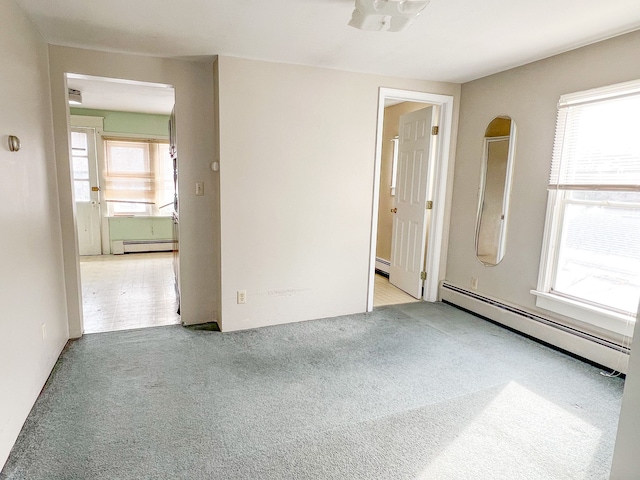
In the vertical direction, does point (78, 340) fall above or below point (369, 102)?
below

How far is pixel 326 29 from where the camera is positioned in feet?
7.84

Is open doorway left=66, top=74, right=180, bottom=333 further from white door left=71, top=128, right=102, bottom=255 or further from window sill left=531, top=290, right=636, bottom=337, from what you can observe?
window sill left=531, top=290, right=636, bottom=337

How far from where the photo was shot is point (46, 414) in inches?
78.6

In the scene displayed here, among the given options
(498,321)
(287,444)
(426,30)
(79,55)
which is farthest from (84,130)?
(498,321)

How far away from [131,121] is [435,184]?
5.07m

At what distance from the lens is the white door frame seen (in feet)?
11.7

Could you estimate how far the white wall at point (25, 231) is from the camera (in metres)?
1.75

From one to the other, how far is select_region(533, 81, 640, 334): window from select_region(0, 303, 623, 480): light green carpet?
1.58 ft

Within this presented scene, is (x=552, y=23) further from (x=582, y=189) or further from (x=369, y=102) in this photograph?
(x=369, y=102)

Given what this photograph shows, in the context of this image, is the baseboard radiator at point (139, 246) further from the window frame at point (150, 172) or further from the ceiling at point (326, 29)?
the ceiling at point (326, 29)

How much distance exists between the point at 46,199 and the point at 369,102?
2.72 meters

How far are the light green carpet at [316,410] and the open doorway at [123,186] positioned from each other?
94.9 inches

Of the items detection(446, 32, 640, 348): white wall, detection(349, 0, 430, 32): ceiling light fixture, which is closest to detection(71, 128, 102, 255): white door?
detection(349, 0, 430, 32): ceiling light fixture

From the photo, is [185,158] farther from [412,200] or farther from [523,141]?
[523,141]
